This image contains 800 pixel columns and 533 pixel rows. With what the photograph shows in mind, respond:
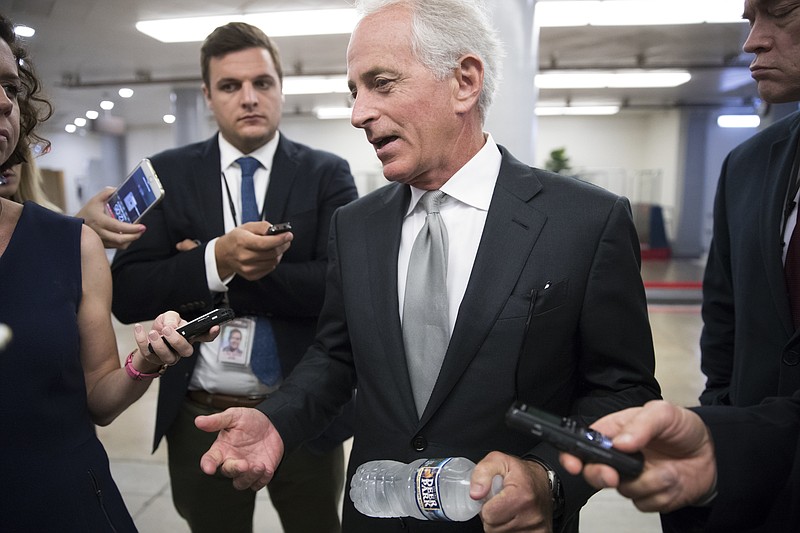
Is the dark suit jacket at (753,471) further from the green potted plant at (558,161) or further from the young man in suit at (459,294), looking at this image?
the green potted plant at (558,161)

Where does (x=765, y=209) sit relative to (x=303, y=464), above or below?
above

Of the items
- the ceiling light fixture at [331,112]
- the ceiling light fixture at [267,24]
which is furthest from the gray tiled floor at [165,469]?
the ceiling light fixture at [331,112]

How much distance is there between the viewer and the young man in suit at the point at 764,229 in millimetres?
1288

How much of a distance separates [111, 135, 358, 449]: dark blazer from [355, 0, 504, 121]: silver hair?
2.51 ft

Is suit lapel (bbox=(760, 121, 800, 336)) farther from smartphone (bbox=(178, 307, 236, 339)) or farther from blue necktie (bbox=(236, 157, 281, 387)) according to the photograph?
blue necktie (bbox=(236, 157, 281, 387))

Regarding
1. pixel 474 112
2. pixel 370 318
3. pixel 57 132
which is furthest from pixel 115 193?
pixel 57 132

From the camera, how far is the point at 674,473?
86 cm

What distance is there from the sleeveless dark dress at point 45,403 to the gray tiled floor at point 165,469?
Answer: 228 cm

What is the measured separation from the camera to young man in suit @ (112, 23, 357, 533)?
197 cm

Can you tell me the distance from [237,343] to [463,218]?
3.12ft

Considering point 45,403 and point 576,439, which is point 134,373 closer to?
point 45,403

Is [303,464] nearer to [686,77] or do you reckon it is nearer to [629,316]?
[629,316]

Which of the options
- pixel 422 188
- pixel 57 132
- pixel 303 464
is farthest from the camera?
pixel 57 132

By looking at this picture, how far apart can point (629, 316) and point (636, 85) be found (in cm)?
1131
